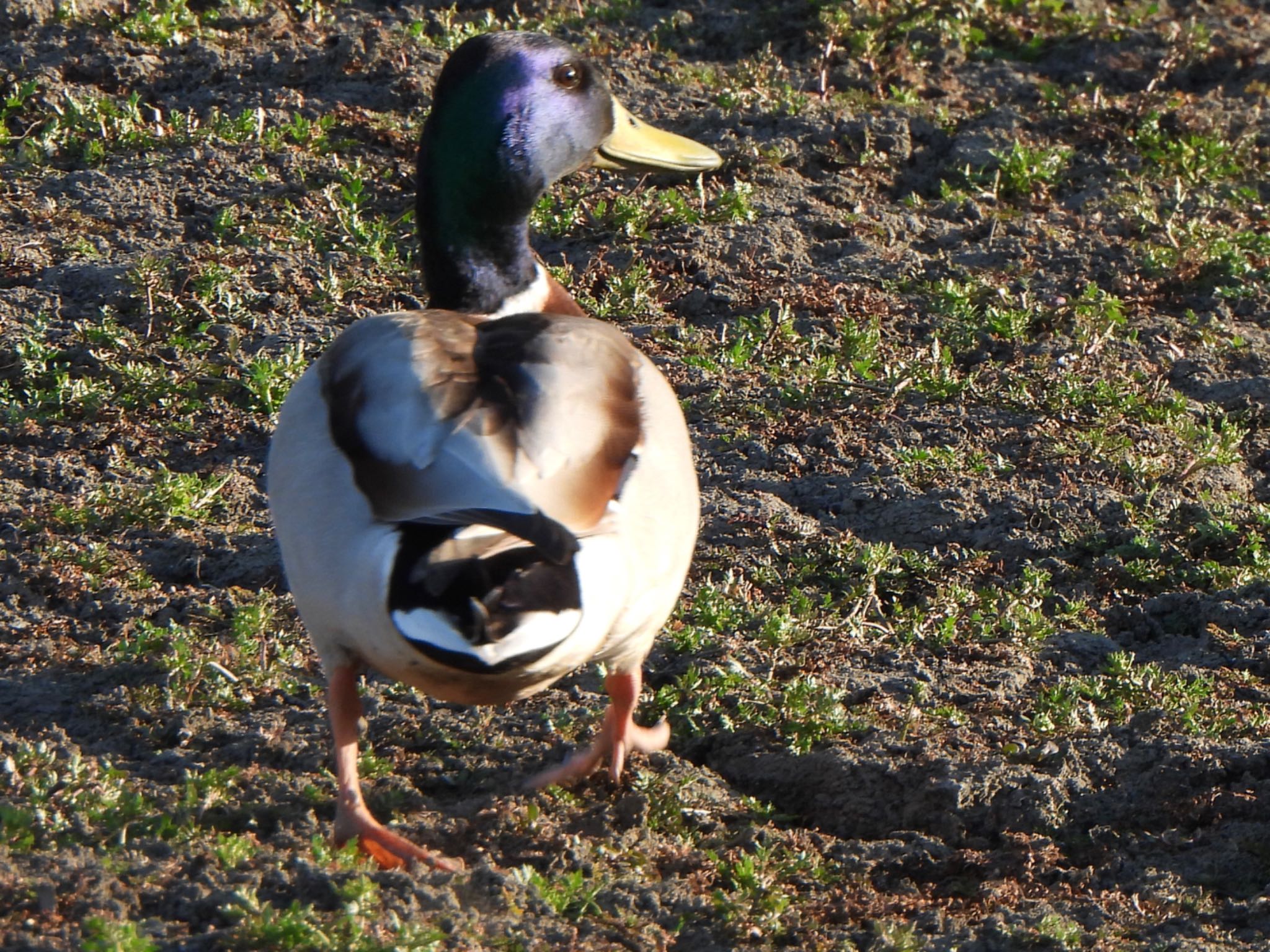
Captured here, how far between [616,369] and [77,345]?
8.19 feet

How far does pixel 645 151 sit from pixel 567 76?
20.5 inches

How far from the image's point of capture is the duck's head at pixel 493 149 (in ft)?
14.4

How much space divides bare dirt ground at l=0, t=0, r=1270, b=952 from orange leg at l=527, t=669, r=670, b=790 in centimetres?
7

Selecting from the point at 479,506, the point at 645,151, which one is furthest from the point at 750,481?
the point at 479,506

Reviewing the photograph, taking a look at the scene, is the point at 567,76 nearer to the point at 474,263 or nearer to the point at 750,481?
the point at 474,263

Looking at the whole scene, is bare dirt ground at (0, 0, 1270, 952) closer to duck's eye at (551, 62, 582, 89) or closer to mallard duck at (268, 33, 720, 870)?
mallard duck at (268, 33, 720, 870)

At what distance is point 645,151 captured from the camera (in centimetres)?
503

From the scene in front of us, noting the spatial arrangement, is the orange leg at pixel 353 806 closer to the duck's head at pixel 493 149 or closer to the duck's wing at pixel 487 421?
the duck's wing at pixel 487 421

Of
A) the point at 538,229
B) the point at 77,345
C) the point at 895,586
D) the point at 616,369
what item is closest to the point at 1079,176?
the point at 538,229

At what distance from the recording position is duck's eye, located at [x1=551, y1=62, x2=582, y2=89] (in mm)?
4535

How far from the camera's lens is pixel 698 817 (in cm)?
370

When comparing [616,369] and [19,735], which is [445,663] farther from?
[19,735]

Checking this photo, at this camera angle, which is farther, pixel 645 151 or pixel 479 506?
pixel 645 151

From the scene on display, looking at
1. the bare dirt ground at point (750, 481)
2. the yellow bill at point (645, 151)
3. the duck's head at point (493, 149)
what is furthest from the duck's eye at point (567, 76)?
the bare dirt ground at point (750, 481)
